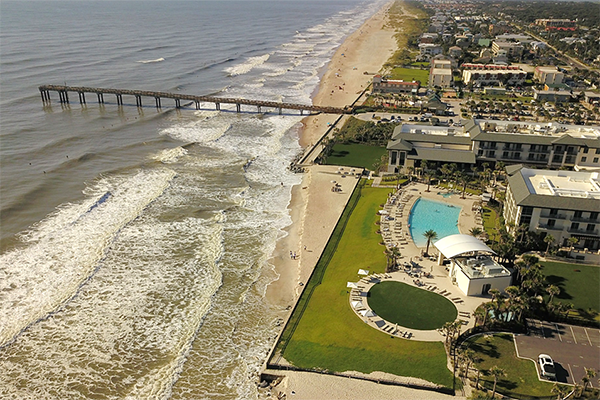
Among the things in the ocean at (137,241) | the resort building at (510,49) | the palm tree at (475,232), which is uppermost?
the resort building at (510,49)

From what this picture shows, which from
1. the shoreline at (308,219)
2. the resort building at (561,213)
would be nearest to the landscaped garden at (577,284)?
the resort building at (561,213)

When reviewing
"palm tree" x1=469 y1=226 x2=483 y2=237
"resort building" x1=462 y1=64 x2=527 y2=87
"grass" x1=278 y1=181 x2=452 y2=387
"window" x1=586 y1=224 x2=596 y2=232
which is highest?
"resort building" x1=462 y1=64 x2=527 y2=87

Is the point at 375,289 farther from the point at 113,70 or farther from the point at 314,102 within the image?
the point at 113,70

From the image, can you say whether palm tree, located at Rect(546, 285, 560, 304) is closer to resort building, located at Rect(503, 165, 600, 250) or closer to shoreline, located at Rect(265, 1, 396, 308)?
resort building, located at Rect(503, 165, 600, 250)

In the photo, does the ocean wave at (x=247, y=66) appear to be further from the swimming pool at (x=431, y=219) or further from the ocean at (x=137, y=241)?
the swimming pool at (x=431, y=219)

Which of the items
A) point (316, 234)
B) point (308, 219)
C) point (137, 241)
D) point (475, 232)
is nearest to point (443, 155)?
point (475, 232)

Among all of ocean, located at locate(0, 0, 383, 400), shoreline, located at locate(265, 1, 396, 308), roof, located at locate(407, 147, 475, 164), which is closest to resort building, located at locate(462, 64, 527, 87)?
shoreline, located at locate(265, 1, 396, 308)
